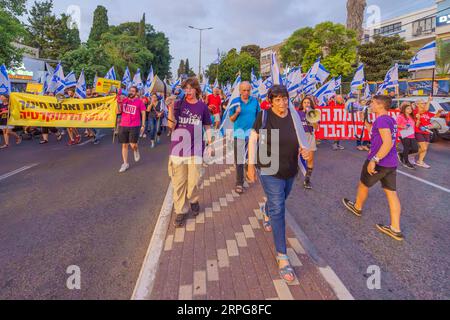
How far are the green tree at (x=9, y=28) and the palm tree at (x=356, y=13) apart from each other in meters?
23.6

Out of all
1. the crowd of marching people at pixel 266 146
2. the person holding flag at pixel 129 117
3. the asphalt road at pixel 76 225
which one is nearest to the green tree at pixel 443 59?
the crowd of marching people at pixel 266 146

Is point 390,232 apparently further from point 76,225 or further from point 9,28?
point 9,28

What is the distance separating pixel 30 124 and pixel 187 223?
8.40 metres

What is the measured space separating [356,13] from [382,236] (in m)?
25.5

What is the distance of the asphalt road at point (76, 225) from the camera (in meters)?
2.62

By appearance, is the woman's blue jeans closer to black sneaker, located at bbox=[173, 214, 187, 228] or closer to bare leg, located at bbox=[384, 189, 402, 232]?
black sneaker, located at bbox=[173, 214, 187, 228]

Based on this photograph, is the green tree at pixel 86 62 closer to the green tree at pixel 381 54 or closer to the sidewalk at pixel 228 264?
the sidewalk at pixel 228 264

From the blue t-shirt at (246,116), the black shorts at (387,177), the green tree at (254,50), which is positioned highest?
the green tree at (254,50)

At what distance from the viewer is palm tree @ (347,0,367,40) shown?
23.2 metres

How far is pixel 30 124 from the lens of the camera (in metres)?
9.37

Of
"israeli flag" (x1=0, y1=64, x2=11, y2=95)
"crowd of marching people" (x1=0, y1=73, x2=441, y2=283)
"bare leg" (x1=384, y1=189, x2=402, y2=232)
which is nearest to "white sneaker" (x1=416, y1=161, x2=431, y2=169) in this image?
"crowd of marching people" (x1=0, y1=73, x2=441, y2=283)

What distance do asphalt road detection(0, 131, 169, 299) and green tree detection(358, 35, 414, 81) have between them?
35.2 meters

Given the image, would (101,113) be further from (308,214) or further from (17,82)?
(17,82)
